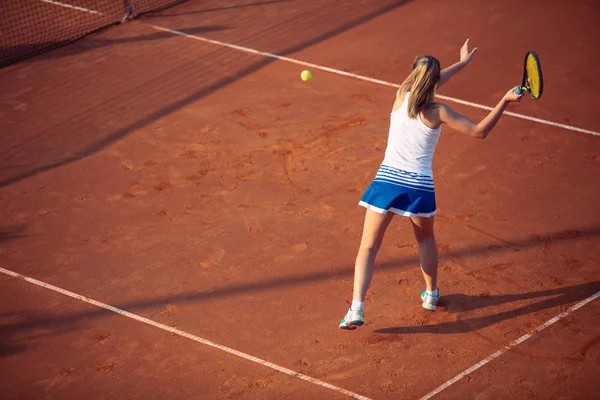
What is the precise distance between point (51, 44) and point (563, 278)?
27.0 feet

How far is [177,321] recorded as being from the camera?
6555mm

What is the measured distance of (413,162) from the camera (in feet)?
19.4

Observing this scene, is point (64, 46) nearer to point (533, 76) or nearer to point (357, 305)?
point (357, 305)

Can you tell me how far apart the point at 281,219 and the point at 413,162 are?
2.23 m

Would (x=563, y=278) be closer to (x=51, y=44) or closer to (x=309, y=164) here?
(x=309, y=164)

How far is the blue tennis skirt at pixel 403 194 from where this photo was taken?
19.5 ft

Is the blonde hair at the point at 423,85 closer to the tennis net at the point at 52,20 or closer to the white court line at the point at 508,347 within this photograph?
the white court line at the point at 508,347

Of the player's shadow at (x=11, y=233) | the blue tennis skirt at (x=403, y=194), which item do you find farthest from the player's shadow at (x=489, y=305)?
the player's shadow at (x=11, y=233)

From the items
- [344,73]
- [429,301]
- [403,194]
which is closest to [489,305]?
[429,301]

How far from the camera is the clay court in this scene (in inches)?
240

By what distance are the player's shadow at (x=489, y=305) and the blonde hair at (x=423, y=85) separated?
173cm

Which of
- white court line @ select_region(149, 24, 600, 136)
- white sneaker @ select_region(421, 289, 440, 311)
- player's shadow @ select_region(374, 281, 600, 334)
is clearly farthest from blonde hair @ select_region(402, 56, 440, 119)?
white court line @ select_region(149, 24, 600, 136)

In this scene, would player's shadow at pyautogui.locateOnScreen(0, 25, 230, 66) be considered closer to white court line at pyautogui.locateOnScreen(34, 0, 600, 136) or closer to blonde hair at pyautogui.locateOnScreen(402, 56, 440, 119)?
white court line at pyautogui.locateOnScreen(34, 0, 600, 136)

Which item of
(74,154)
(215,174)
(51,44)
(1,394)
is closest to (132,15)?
(51,44)
